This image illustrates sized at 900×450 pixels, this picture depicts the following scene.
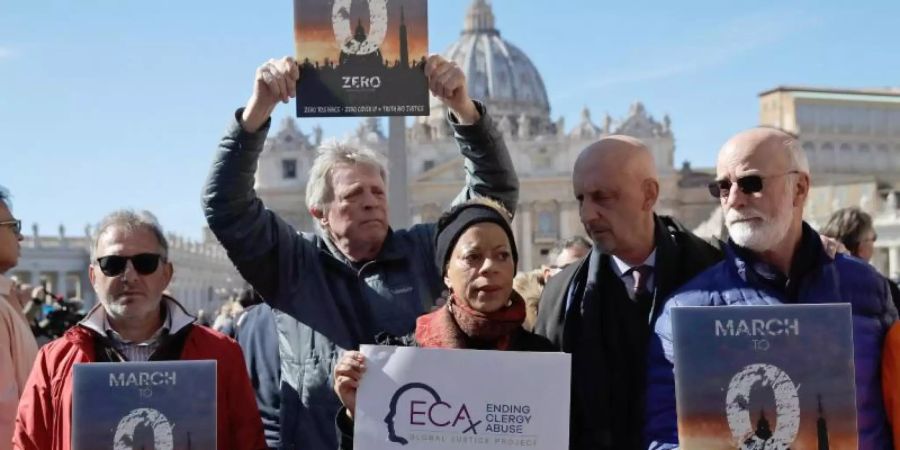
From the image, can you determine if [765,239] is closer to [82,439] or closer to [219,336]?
[219,336]

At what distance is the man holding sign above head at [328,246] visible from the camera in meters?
3.51

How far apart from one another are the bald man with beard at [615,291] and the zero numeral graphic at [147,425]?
1076 millimetres

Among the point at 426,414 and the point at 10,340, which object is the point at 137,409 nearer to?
the point at 426,414

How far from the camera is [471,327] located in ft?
9.71

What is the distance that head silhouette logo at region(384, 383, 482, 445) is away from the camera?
2.92 m

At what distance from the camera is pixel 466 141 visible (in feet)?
12.2

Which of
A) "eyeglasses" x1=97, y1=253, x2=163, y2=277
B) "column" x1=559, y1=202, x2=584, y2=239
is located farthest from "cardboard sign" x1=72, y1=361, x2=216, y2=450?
"column" x1=559, y1=202, x2=584, y2=239

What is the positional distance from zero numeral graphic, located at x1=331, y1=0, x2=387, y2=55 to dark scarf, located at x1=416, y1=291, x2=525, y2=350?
3.00 ft

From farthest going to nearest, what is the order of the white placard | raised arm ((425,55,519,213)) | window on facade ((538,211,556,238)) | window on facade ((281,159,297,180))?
1. window on facade ((281,159,297,180))
2. window on facade ((538,211,556,238))
3. raised arm ((425,55,519,213))
4. the white placard

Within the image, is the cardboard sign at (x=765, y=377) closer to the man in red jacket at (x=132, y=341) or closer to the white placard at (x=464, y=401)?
the white placard at (x=464, y=401)

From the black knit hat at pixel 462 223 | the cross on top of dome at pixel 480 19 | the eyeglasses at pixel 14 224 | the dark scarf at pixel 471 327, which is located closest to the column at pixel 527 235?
the cross on top of dome at pixel 480 19

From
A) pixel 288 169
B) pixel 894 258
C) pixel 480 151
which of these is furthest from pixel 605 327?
pixel 288 169

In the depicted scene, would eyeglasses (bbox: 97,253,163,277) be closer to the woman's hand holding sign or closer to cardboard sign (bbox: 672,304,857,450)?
the woman's hand holding sign

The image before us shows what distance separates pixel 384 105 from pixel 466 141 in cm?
33
